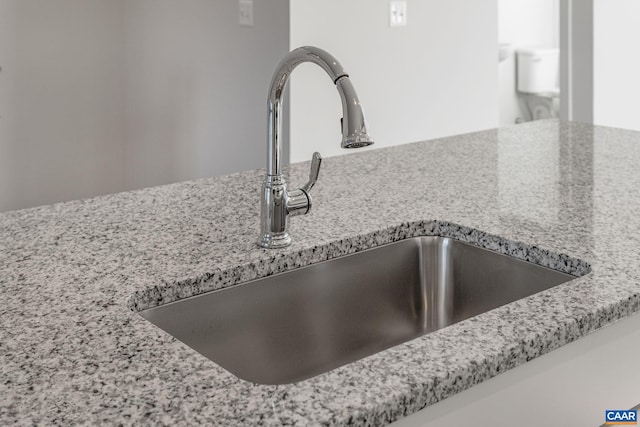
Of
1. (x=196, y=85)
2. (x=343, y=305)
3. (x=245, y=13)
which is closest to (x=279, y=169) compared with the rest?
(x=343, y=305)

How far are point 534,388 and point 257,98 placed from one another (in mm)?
2580

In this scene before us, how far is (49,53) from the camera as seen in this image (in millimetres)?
3559

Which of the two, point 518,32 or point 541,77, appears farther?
point 518,32

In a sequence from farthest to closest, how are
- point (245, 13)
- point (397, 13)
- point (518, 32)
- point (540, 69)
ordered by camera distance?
point (518, 32)
point (540, 69)
point (397, 13)
point (245, 13)

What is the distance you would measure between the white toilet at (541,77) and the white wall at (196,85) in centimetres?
380

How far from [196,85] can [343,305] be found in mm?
2519

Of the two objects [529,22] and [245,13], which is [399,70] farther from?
[529,22]

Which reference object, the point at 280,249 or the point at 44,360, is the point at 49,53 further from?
the point at 44,360

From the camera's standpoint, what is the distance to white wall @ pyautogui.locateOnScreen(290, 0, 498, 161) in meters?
3.14

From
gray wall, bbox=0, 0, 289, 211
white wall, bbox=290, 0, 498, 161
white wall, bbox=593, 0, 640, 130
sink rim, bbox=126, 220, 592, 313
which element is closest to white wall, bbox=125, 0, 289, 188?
gray wall, bbox=0, 0, 289, 211

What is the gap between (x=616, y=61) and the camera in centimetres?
380

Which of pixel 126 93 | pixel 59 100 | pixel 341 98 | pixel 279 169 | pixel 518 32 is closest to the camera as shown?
pixel 341 98

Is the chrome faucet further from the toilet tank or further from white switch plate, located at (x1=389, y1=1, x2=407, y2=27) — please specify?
the toilet tank

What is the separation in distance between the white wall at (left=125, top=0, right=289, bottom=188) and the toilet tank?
3801mm
